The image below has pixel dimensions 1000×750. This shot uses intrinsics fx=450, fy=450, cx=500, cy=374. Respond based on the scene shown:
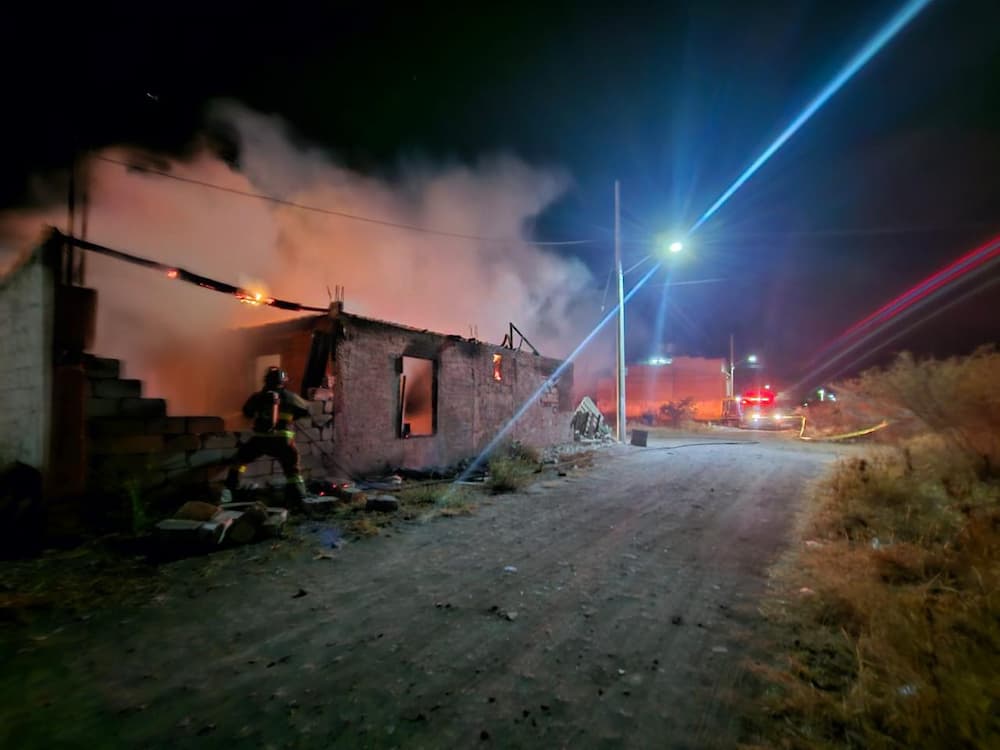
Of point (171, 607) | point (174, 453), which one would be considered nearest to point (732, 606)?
point (171, 607)

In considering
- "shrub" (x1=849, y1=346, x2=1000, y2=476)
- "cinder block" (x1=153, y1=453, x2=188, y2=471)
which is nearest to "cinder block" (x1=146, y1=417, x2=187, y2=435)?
"cinder block" (x1=153, y1=453, x2=188, y2=471)

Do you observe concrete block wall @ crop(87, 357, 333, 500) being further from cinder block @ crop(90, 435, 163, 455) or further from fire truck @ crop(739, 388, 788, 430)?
fire truck @ crop(739, 388, 788, 430)

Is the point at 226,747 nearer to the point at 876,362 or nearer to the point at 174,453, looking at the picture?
the point at 174,453

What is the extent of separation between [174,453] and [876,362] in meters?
44.5

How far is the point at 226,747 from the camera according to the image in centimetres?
197

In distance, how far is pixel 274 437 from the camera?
21.5ft

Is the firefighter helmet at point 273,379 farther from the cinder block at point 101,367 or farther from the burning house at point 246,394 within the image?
the cinder block at point 101,367

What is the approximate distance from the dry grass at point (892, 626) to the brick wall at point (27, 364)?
24.5ft

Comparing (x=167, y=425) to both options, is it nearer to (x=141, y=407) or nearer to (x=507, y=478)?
(x=141, y=407)

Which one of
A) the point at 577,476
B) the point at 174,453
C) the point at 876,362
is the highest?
the point at 876,362

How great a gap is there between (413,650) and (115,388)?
5401 mm

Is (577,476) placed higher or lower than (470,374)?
lower

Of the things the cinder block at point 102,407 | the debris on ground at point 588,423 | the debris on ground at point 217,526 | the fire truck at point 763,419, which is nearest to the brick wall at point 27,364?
the cinder block at point 102,407

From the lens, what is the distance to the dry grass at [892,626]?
194cm
